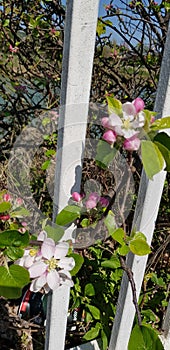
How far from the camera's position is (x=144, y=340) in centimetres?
83

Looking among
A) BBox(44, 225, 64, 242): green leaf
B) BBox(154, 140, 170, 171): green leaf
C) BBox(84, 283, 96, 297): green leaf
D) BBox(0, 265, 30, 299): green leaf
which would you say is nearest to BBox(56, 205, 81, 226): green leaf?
BBox(44, 225, 64, 242): green leaf

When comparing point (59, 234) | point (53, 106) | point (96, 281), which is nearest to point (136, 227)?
point (59, 234)

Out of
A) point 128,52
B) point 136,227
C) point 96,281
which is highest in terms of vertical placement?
point 128,52

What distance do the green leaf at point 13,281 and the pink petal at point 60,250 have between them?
7 cm

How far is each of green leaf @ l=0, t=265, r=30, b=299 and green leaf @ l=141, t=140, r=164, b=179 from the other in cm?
28

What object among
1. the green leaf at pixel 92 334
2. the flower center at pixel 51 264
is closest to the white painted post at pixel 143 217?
the green leaf at pixel 92 334

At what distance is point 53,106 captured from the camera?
206 cm

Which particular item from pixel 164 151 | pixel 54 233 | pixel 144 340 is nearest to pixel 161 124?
pixel 164 151

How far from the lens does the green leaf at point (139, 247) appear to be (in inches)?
32.2

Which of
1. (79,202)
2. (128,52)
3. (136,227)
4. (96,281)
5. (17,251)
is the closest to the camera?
(17,251)

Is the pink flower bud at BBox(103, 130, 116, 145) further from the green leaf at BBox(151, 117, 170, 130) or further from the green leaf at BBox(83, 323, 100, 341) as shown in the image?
the green leaf at BBox(83, 323, 100, 341)

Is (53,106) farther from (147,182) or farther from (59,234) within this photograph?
(59,234)

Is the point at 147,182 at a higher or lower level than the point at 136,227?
higher

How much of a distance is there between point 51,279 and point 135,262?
37cm
